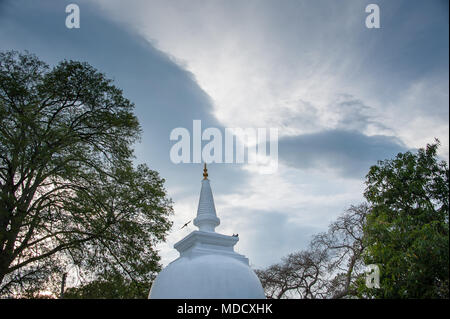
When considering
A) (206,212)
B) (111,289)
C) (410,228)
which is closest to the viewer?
(410,228)

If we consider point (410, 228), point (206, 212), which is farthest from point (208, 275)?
point (410, 228)

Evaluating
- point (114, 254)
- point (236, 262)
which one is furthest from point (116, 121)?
point (236, 262)

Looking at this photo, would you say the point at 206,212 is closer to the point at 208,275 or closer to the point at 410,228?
the point at 208,275

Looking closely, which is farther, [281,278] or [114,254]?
[281,278]

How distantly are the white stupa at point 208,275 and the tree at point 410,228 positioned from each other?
14.1ft

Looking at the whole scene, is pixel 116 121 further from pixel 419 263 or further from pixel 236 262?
pixel 419 263

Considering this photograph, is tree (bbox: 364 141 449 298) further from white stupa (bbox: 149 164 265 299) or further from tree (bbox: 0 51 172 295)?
tree (bbox: 0 51 172 295)

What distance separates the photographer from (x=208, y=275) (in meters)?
11.7

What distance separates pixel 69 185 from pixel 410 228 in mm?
14380

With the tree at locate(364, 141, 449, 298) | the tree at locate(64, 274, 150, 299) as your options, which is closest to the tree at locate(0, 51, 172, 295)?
the tree at locate(64, 274, 150, 299)

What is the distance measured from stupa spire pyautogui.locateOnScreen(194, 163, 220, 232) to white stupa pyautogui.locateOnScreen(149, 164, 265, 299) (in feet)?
3.46

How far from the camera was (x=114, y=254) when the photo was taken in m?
16.3

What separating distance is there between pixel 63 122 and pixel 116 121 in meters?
2.53
